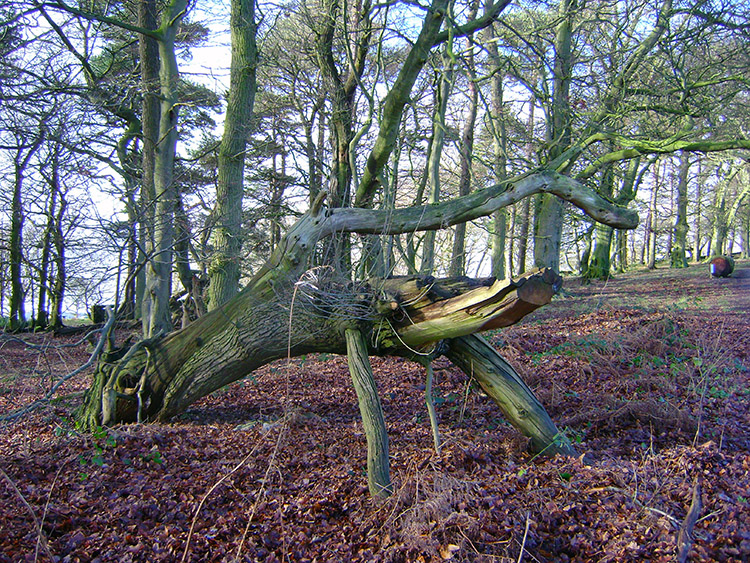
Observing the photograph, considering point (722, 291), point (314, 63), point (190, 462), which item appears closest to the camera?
point (190, 462)

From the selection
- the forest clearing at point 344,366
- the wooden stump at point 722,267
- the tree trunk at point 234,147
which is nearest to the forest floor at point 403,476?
the forest clearing at point 344,366

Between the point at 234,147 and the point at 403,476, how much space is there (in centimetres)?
639

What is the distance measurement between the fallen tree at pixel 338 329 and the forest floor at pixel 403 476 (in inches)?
15.4

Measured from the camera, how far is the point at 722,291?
45.6ft

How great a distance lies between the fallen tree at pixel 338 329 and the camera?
446cm

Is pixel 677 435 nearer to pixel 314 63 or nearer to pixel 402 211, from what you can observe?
pixel 402 211

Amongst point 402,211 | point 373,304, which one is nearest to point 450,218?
point 402,211

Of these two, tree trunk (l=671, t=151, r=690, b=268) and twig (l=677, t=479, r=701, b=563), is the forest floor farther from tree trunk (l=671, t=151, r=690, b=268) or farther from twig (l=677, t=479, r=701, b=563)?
tree trunk (l=671, t=151, r=690, b=268)

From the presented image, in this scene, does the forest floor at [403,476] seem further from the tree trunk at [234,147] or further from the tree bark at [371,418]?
the tree trunk at [234,147]

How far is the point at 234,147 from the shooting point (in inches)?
326

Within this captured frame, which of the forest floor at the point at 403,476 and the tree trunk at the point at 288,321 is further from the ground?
the tree trunk at the point at 288,321

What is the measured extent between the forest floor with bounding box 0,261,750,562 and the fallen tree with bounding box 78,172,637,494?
0.39 metres

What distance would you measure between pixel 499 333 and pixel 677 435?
13.0 feet

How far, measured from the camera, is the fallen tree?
4457mm
